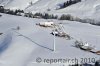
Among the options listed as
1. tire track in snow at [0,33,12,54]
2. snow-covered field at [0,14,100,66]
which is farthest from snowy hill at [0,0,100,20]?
tire track in snow at [0,33,12,54]

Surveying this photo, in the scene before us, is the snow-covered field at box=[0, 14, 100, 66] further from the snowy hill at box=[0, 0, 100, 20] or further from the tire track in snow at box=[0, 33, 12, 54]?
the snowy hill at box=[0, 0, 100, 20]

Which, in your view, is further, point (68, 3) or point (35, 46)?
point (68, 3)

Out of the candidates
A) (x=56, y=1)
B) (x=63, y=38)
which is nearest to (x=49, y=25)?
(x=63, y=38)

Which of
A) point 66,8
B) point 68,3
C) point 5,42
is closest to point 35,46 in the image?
point 5,42

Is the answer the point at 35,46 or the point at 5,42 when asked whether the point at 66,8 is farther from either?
the point at 35,46

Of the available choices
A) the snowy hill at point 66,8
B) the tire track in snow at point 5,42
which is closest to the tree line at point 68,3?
the snowy hill at point 66,8

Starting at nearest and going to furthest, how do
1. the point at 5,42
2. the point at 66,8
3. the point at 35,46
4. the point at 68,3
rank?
the point at 35,46 < the point at 5,42 < the point at 66,8 < the point at 68,3

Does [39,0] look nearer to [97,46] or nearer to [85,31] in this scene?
[85,31]

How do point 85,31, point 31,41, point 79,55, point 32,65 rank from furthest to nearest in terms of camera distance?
point 85,31 → point 31,41 → point 79,55 → point 32,65

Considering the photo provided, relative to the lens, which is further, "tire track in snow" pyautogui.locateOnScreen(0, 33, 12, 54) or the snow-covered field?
"tire track in snow" pyautogui.locateOnScreen(0, 33, 12, 54)

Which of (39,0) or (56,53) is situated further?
(39,0)

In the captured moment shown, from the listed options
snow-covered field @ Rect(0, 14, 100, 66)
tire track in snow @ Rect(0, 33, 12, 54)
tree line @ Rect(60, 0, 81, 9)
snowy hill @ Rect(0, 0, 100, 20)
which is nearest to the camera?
snow-covered field @ Rect(0, 14, 100, 66)
